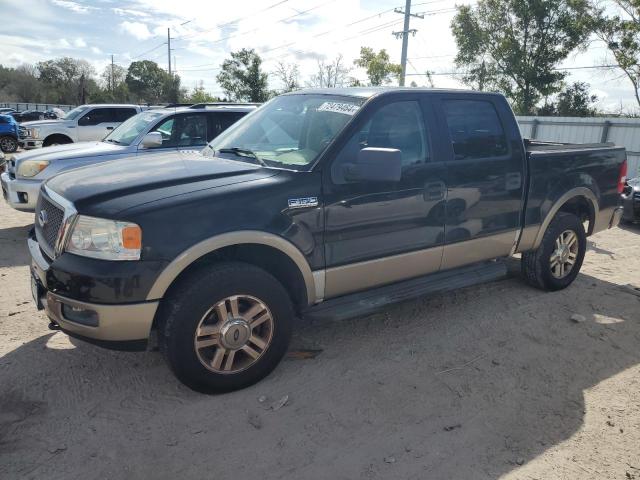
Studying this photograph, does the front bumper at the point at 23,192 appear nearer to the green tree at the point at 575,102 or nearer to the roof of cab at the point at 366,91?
the roof of cab at the point at 366,91

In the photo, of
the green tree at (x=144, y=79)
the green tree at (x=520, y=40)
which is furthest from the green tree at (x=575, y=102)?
the green tree at (x=144, y=79)

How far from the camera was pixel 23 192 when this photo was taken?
6.91m

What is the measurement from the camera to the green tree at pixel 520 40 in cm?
2933

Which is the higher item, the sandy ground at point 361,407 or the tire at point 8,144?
the tire at point 8,144

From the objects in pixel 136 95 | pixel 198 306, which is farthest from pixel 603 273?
pixel 136 95

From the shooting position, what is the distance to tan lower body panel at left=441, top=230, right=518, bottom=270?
13.5ft

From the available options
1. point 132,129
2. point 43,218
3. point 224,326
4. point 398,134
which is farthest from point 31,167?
point 398,134

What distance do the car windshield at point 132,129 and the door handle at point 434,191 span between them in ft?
17.3

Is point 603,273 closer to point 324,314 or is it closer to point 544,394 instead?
point 544,394

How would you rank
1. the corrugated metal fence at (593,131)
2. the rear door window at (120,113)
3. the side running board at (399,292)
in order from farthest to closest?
1. the corrugated metal fence at (593,131)
2. the rear door window at (120,113)
3. the side running board at (399,292)

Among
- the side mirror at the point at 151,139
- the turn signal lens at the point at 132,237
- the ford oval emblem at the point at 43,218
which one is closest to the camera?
the turn signal lens at the point at 132,237

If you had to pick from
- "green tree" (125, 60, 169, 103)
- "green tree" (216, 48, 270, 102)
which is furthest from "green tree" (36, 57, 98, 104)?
"green tree" (216, 48, 270, 102)

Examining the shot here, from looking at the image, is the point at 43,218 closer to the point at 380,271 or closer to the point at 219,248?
the point at 219,248

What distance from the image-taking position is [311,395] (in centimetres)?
324
